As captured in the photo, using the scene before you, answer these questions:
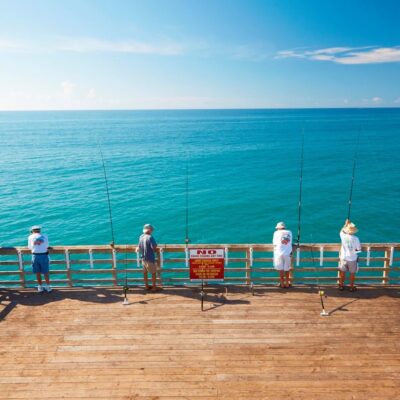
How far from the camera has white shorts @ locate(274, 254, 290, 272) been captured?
811 centimetres

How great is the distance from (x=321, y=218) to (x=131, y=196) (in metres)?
16.9

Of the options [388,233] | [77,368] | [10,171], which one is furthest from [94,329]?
[10,171]

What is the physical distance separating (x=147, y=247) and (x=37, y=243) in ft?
8.80

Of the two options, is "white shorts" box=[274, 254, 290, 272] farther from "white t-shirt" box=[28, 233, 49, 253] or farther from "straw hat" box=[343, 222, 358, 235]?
"white t-shirt" box=[28, 233, 49, 253]

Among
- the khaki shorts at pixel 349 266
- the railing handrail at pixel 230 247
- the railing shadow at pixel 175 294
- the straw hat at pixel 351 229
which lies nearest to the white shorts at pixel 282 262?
the railing handrail at pixel 230 247

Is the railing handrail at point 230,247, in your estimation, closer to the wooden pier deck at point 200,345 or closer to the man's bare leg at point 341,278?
the man's bare leg at point 341,278

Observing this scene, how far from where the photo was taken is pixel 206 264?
8227 millimetres

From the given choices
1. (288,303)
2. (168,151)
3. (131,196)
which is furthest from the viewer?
(168,151)

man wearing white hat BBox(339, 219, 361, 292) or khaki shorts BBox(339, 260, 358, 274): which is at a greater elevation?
man wearing white hat BBox(339, 219, 361, 292)

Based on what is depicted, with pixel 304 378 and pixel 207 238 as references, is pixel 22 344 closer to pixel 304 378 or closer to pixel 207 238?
pixel 304 378

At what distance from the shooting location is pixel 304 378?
17.7 ft

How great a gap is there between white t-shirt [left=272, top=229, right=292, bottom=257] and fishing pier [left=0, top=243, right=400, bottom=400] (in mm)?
321

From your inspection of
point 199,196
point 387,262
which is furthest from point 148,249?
point 199,196

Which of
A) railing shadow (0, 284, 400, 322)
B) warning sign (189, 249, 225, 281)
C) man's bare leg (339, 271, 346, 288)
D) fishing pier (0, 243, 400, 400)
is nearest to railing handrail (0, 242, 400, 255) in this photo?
fishing pier (0, 243, 400, 400)
